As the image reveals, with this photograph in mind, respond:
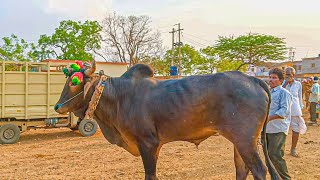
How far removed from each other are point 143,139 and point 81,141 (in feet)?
20.3

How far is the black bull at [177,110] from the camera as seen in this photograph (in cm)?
400

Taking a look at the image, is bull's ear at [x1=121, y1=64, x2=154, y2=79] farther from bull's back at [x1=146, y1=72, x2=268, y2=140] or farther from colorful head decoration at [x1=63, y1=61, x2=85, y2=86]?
colorful head decoration at [x1=63, y1=61, x2=85, y2=86]

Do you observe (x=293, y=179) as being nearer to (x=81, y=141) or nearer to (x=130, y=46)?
(x=81, y=141)

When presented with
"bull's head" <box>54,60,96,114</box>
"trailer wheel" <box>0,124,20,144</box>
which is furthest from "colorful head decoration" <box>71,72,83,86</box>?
"trailer wheel" <box>0,124,20,144</box>

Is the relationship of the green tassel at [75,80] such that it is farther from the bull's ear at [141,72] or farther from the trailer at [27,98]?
the trailer at [27,98]

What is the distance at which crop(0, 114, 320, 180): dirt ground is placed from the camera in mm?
6254

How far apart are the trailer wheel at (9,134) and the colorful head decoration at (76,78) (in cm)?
606

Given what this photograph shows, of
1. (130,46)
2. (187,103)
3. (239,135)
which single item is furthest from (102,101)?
(130,46)

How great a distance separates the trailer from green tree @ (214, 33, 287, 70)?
32547mm

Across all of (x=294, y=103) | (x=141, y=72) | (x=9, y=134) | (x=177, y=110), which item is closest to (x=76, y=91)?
(x=141, y=72)

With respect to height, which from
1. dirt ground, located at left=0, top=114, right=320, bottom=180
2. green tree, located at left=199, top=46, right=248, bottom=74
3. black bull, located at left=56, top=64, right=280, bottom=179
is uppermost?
green tree, located at left=199, top=46, right=248, bottom=74

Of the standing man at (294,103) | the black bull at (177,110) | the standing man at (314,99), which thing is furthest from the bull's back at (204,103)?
the standing man at (314,99)

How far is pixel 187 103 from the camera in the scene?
4.15 m

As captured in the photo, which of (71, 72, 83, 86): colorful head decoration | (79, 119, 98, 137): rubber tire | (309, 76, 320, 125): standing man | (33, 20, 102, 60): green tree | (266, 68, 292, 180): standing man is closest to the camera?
(71, 72, 83, 86): colorful head decoration
